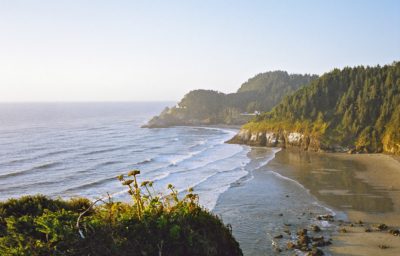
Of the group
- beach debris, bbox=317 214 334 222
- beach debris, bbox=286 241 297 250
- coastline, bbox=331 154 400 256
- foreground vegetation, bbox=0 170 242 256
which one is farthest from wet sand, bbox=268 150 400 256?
foreground vegetation, bbox=0 170 242 256

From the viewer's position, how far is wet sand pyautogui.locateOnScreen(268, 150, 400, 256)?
25.5 metres

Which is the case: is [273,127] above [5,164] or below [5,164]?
above

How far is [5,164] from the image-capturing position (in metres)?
58.7

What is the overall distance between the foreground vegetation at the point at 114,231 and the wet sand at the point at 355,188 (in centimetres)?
1725

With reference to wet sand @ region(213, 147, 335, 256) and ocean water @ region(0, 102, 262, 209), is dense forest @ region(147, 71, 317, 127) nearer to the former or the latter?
ocean water @ region(0, 102, 262, 209)

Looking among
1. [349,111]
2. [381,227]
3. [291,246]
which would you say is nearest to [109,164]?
[291,246]

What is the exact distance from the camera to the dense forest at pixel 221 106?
144m

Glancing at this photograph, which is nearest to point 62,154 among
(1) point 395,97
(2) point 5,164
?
(2) point 5,164

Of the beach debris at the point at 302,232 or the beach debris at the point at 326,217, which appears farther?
the beach debris at the point at 326,217

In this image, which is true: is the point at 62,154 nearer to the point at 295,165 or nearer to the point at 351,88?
the point at 295,165

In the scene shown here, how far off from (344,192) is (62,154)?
45.7 meters

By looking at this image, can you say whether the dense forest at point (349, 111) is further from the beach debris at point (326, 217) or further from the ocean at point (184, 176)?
the beach debris at point (326, 217)

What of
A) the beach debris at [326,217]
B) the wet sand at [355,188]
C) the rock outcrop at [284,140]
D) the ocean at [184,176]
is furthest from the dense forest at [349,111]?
the beach debris at [326,217]

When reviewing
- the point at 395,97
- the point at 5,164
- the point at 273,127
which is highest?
the point at 395,97
